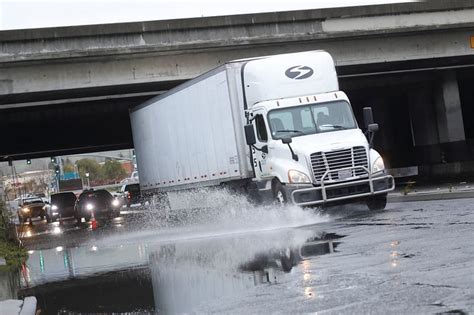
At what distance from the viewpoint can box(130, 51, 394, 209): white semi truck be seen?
17094 millimetres

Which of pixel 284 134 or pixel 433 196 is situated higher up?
pixel 284 134

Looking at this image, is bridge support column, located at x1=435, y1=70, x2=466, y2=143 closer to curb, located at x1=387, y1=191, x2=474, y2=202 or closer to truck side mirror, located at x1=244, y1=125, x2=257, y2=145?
curb, located at x1=387, y1=191, x2=474, y2=202

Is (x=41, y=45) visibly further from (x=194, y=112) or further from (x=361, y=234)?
(x=361, y=234)

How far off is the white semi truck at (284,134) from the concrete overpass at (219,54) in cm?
552

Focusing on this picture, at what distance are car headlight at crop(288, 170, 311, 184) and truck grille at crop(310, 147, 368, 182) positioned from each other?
0.23 meters

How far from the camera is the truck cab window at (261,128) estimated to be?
1825 cm

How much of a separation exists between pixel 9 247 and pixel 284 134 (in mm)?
Result: 6920

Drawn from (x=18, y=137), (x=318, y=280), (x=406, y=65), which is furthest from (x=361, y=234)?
(x=18, y=137)

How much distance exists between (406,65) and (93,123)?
1875cm

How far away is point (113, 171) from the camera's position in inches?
5960

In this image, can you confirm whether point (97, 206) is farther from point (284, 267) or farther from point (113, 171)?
point (113, 171)

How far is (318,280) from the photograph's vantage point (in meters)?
8.82

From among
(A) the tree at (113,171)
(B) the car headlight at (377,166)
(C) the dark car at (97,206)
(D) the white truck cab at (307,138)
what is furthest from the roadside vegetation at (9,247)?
(A) the tree at (113,171)

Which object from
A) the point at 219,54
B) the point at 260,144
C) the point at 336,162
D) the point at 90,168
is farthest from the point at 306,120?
the point at 90,168
